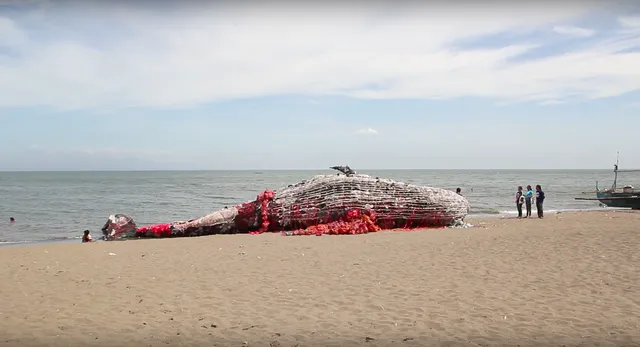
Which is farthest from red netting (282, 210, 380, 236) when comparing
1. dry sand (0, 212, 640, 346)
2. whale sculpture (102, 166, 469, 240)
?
dry sand (0, 212, 640, 346)

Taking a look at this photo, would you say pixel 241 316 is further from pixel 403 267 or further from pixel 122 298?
pixel 403 267

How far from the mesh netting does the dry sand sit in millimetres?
3087

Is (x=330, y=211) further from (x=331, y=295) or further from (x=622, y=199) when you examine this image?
(x=622, y=199)

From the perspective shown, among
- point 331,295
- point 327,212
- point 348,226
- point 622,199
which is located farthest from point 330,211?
point 622,199

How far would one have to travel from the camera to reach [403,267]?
9594mm

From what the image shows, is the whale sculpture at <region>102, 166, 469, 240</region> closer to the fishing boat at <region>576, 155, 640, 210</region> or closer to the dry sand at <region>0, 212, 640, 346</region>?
the dry sand at <region>0, 212, 640, 346</region>

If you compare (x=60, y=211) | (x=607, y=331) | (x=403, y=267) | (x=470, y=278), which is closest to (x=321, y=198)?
(x=403, y=267)

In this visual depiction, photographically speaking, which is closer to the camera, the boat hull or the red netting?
the red netting

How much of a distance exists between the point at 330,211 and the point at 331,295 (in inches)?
318

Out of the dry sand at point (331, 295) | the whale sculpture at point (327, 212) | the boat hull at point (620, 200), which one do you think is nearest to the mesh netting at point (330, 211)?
the whale sculpture at point (327, 212)

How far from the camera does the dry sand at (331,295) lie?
5871mm

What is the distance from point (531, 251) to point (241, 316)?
23.6 ft

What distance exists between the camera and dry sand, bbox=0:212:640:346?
5871 millimetres

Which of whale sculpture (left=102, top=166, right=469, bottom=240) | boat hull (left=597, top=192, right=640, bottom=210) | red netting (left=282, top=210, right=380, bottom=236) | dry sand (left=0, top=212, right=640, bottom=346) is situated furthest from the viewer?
boat hull (left=597, top=192, right=640, bottom=210)
